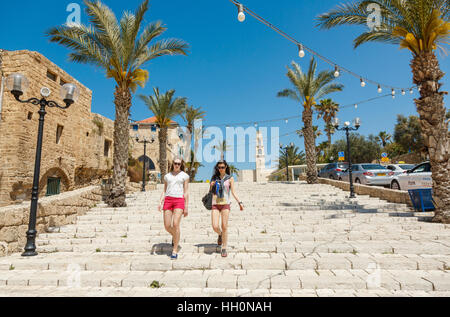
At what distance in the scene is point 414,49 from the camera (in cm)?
774

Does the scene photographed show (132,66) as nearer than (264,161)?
Yes

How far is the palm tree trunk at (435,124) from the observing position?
6.85 meters

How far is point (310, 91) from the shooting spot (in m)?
16.3

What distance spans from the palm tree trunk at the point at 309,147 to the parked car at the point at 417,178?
5.59 metres

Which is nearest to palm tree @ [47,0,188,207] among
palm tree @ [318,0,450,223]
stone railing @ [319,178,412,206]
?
palm tree @ [318,0,450,223]

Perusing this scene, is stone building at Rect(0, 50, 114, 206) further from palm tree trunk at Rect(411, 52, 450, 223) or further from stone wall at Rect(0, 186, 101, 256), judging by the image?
palm tree trunk at Rect(411, 52, 450, 223)

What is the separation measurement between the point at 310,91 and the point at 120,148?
12.6 metres

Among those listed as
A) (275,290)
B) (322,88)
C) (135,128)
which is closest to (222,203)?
(275,290)

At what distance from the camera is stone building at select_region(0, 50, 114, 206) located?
11453 millimetres

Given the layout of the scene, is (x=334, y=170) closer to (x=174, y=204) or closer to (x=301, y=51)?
(x=301, y=51)

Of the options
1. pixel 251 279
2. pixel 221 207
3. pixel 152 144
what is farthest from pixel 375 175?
pixel 152 144
